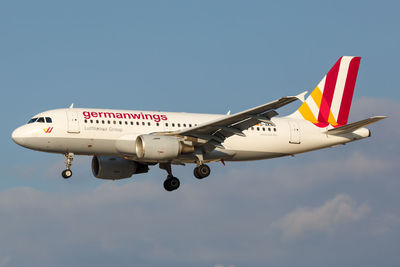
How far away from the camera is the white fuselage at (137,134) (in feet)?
149

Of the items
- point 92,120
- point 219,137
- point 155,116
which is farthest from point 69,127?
point 219,137

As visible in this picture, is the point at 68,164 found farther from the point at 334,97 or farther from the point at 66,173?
the point at 334,97

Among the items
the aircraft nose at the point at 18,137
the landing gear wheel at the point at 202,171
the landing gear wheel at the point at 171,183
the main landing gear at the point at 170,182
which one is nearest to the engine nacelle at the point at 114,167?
the main landing gear at the point at 170,182

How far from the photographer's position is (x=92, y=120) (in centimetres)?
4584

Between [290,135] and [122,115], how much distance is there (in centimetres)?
1027

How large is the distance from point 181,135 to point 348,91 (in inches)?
512

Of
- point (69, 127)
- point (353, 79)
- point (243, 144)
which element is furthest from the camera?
point (353, 79)

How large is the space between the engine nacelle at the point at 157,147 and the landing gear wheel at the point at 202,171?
2.26 meters

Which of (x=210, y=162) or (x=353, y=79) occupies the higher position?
(x=353, y=79)

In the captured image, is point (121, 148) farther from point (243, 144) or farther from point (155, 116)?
point (243, 144)

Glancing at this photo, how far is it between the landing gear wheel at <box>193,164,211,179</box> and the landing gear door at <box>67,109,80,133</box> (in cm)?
718

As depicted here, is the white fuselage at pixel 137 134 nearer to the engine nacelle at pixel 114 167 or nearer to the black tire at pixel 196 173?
the black tire at pixel 196 173

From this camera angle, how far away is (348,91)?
53.4 meters

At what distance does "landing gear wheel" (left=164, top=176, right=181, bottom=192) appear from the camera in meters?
50.0
